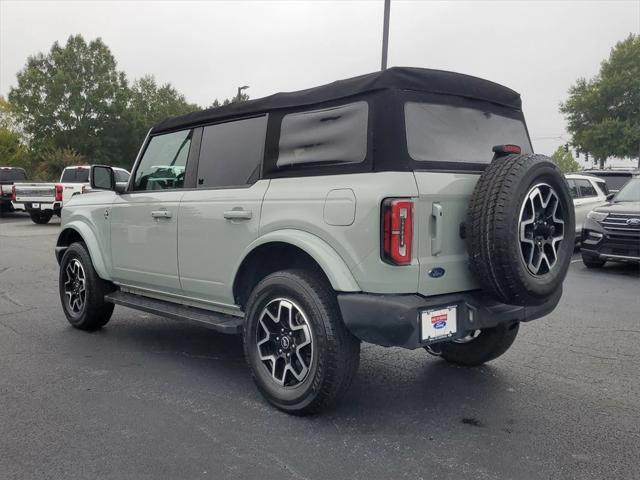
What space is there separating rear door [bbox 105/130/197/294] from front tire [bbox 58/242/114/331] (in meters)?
0.33

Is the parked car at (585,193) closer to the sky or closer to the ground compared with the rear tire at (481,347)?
closer to the sky

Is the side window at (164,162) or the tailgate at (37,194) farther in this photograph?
the tailgate at (37,194)

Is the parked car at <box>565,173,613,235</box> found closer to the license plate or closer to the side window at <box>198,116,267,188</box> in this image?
the side window at <box>198,116,267,188</box>

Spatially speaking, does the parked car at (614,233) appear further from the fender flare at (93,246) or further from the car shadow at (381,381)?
the fender flare at (93,246)

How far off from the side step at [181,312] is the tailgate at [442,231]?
4.59ft

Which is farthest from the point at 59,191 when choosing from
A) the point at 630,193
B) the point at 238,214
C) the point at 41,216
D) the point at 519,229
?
the point at 519,229

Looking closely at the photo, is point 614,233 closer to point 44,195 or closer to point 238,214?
point 238,214

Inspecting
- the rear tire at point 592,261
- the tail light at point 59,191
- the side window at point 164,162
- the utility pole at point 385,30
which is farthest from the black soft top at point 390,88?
the tail light at point 59,191

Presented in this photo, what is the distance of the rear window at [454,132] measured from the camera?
3309 millimetres

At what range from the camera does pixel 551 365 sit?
4527mm

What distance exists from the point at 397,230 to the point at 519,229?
27.0 inches

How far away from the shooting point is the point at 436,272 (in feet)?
10.4

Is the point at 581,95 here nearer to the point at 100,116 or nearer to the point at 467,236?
the point at 100,116

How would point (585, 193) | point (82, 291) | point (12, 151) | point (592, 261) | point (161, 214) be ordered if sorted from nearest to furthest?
point (161, 214) → point (82, 291) → point (592, 261) → point (585, 193) → point (12, 151)
